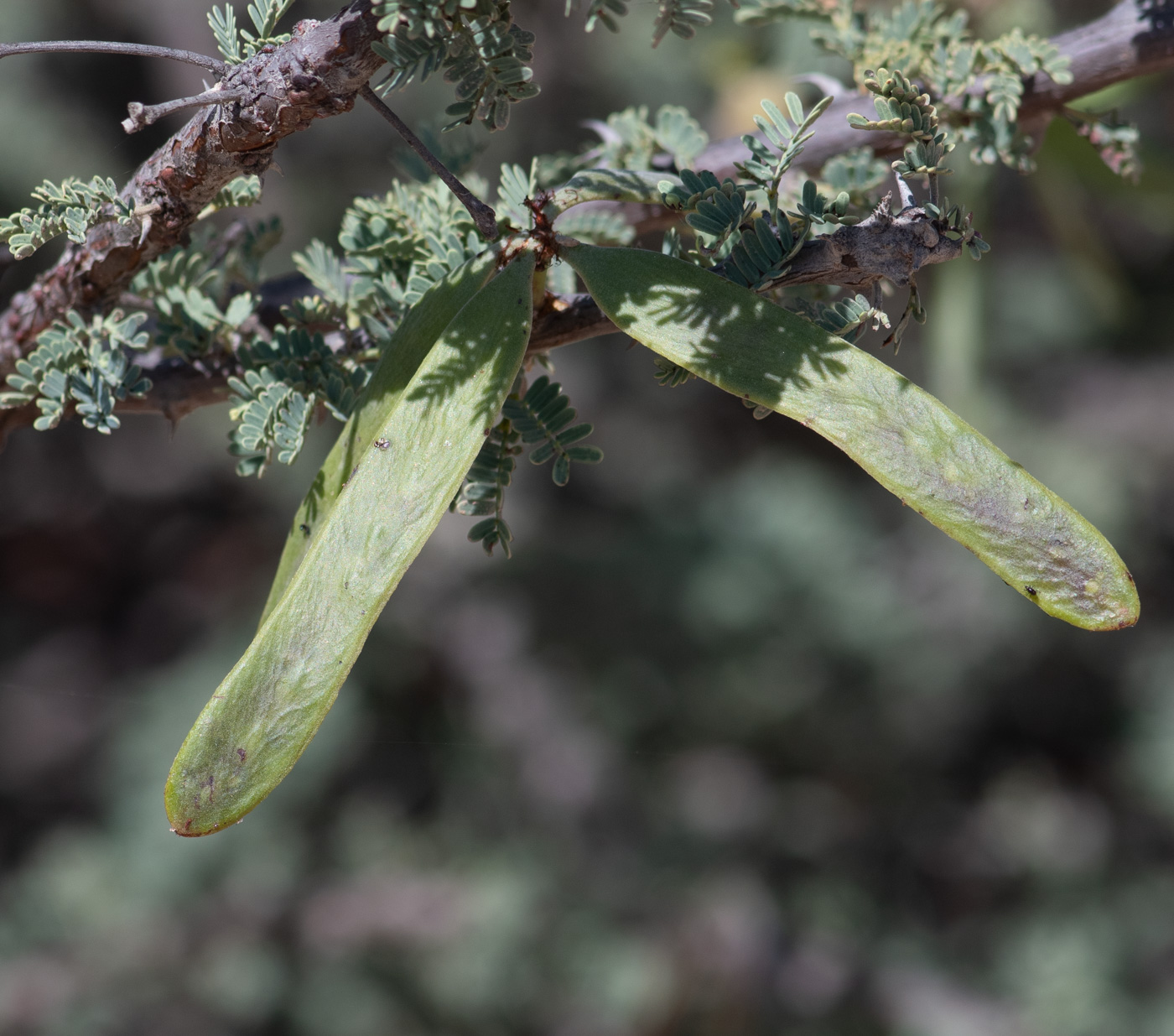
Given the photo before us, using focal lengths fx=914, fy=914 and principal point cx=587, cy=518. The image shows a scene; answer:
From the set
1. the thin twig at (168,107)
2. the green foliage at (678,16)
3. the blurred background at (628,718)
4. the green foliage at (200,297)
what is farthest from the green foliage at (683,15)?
the blurred background at (628,718)

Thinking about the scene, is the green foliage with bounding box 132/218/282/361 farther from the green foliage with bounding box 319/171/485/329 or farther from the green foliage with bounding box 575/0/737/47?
the green foliage with bounding box 575/0/737/47

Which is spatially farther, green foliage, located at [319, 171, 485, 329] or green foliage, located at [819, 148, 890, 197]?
green foliage, located at [819, 148, 890, 197]

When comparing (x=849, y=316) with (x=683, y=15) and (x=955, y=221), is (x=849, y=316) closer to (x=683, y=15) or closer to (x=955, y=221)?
(x=955, y=221)

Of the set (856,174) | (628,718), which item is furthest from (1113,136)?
(628,718)

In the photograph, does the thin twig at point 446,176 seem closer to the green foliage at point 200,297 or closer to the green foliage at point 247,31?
the green foliage at point 247,31

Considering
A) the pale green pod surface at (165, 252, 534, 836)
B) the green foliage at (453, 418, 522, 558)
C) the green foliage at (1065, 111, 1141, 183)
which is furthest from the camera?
the green foliage at (1065, 111, 1141, 183)

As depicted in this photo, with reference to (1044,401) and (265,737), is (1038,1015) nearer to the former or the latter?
(1044,401)

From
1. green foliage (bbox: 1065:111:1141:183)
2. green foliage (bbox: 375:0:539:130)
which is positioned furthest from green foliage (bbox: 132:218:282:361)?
green foliage (bbox: 1065:111:1141:183)
